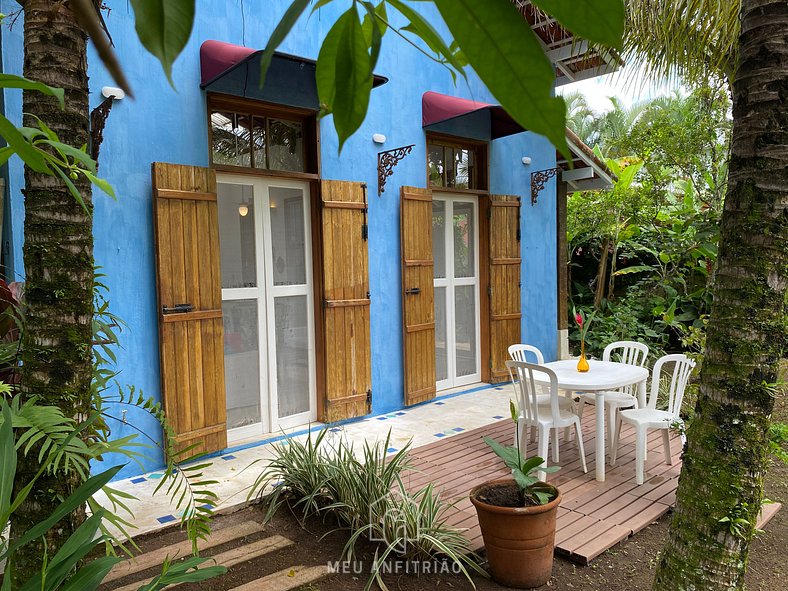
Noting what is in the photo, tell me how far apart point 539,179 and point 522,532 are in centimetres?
510

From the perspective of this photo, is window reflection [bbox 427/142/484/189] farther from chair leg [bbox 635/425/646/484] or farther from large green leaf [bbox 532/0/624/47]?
large green leaf [bbox 532/0/624/47]

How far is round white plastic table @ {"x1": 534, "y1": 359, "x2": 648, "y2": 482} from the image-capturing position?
387 centimetres

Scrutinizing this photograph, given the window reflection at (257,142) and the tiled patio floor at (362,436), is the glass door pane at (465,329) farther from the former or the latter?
the window reflection at (257,142)

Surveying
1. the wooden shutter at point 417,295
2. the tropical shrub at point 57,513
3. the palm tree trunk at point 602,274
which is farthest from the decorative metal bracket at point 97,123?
the palm tree trunk at point 602,274

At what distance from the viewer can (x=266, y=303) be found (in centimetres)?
480

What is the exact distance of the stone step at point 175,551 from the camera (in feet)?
9.10

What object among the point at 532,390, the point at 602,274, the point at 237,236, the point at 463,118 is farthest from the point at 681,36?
the point at 602,274

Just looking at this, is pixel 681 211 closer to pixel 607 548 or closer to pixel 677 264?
pixel 677 264

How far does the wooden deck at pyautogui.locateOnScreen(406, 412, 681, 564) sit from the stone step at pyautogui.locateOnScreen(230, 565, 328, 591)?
0.79 metres

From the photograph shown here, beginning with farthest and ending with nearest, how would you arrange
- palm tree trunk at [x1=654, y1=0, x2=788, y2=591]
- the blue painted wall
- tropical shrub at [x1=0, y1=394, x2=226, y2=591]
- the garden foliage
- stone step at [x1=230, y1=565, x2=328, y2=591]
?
the garden foliage < the blue painted wall < stone step at [x1=230, y1=565, x2=328, y2=591] < palm tree trunk at [x1=654, y1=0, x2=788, y2=591] < tropical shrub at [x1=0, y1=394, x2=226, y2=591]

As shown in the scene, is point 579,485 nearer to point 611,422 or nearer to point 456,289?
point 611,422

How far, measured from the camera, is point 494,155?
6.57m

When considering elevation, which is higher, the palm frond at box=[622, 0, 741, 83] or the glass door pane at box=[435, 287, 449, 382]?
the palm frond at box=[622, 0, 741, 83]

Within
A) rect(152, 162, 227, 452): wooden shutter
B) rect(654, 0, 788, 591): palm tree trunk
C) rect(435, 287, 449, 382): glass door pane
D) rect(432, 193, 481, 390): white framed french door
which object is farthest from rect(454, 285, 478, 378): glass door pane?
rect(654, 0, 788, 591): palm tree trunk
